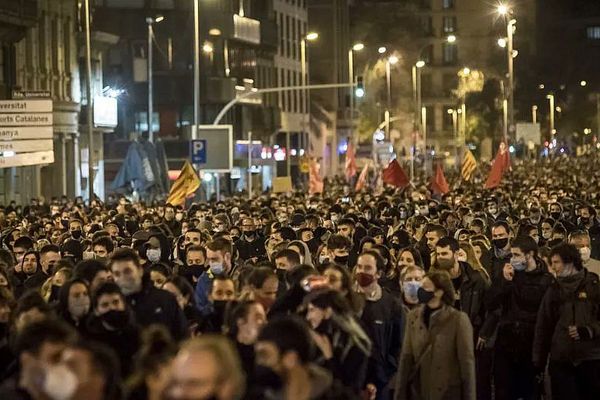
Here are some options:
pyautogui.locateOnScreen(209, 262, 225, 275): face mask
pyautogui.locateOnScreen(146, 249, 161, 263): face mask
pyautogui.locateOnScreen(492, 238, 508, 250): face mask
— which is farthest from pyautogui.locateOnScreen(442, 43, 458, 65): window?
pyautogui.locateOnScreen(209, 262, 225, 275): face mask

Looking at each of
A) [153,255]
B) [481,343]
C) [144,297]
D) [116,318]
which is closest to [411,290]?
[481,343]

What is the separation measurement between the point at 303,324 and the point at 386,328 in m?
3.74

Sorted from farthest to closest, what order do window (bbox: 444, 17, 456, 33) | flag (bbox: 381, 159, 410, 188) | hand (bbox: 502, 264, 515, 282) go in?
window (bbox: 444, 17, 456, 33), flag (bbox: 381, 159, 410, 188), hand (bbox: 502, 264, 515, 282)

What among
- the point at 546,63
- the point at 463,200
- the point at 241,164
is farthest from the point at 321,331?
the point at 546,63

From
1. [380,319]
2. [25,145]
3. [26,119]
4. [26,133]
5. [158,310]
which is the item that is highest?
[26,119]

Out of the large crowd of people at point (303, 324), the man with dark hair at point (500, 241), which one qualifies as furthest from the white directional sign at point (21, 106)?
the man with dark hair at point (500, 241)

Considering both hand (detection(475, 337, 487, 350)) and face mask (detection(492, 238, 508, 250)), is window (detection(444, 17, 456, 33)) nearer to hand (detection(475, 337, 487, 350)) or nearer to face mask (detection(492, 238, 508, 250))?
face mask (detection(492, 238, 508, 250))

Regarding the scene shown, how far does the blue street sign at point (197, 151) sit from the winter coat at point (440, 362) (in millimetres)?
28064

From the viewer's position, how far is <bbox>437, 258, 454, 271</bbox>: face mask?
13.7 metres

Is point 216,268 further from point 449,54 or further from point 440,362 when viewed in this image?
point 449,54

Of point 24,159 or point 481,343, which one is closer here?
point 481,343

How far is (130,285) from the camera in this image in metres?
11.0

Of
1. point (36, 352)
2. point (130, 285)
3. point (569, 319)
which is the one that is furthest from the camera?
point (569, 319)

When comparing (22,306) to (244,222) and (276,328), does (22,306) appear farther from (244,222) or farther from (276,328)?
(244,222)
